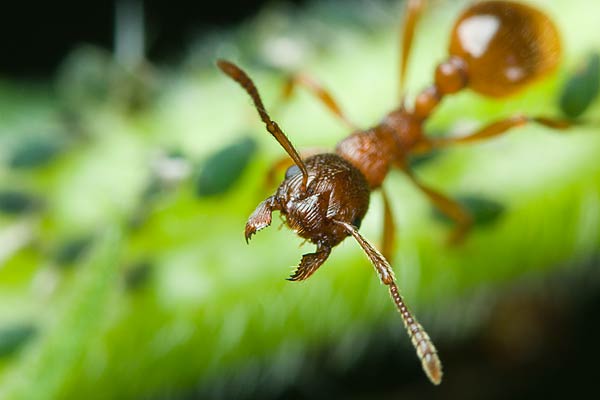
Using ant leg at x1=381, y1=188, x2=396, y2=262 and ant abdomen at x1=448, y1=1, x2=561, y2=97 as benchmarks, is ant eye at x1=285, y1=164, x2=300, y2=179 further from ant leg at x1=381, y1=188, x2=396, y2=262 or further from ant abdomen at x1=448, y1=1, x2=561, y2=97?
ant abdomen at x1=448, y1=1, x2=561, y2=97

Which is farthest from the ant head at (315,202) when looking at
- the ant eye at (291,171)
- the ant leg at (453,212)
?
the ant leg at (453,212)

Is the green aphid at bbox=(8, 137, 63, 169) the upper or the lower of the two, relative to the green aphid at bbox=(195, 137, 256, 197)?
upper

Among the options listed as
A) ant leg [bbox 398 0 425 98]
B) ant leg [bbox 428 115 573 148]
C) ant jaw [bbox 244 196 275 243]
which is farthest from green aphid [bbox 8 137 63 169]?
ant leg [bbox 428 115 573 148]

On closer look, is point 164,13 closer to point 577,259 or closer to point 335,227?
point 335,227

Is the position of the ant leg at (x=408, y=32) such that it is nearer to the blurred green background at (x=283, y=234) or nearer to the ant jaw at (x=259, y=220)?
the blurred green background at (x=283, y=234)

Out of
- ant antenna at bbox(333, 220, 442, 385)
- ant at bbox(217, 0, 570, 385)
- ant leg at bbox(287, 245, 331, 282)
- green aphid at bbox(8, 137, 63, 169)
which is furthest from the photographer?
green aphid at bbox(8, 137, 63, 169)

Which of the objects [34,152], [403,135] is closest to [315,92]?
[403,135]

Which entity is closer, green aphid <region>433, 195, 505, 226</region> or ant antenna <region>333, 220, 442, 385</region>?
ant antenna <region>333, 220, 442, 385</region>
